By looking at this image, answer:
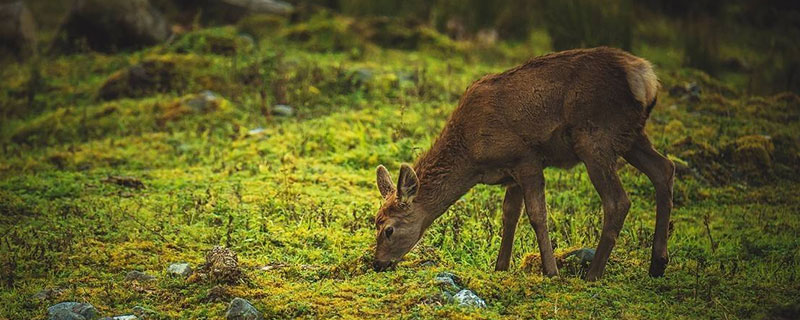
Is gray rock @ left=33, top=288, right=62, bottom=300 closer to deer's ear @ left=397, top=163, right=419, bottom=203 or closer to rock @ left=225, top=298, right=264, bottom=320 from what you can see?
rock @ left=225, top=298, right=264, bottom=320

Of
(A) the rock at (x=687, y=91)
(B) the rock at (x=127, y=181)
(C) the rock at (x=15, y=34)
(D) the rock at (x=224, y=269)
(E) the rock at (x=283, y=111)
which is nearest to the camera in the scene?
(D) the rock at (x=224, y=269)

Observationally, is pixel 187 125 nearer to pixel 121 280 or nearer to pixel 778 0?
pixel 121 280

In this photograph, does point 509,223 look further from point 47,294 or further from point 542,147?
point 47,294

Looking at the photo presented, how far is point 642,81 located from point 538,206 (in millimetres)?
1214

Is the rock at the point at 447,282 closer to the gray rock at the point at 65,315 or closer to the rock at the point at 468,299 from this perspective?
the rock at the point at 468,299

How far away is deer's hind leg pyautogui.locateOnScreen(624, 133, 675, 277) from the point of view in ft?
22.6

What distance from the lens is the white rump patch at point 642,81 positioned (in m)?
6.68

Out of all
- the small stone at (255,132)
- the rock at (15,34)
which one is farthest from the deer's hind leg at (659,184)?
the rock at (15,34)

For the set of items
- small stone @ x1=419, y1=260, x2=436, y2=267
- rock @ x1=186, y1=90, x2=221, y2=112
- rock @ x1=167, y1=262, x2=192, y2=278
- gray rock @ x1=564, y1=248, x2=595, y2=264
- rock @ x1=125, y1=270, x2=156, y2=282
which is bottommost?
rock @ x1=186, y1=90, x2=221, y2=112

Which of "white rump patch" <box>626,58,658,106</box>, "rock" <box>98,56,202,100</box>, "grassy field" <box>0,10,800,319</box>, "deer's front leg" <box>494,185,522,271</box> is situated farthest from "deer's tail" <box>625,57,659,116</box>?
"rock" <box>98,56,202,100</box>

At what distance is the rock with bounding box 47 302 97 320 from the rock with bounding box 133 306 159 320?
0.86 feet

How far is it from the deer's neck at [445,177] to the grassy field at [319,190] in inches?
20.3

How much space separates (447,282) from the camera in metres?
6.32

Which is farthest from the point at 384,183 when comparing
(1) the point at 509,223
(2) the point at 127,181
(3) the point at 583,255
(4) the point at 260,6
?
(4) the point at 260,6
